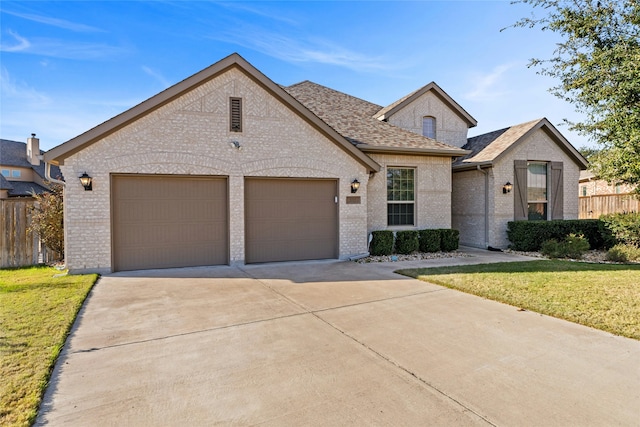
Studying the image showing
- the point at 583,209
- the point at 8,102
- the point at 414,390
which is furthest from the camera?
the point at 583,209

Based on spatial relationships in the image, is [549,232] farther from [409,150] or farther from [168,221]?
[168,221]

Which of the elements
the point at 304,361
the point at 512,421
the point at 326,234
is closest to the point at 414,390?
the point at 512,421

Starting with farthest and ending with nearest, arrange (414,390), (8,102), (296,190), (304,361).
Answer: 1. (296,190)
2. (8,102)
3. (304,361)
4. (414,390)

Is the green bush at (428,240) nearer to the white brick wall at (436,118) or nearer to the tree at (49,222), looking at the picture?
the white brick wall at (436,118)

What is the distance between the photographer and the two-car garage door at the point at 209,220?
27.9 ft

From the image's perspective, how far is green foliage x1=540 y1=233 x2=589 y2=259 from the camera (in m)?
11.0

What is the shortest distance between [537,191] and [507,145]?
2552 mm

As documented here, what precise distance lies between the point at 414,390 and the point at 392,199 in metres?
9.18

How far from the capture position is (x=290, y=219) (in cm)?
995

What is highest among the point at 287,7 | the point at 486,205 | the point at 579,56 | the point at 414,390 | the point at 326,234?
the point at 287,7

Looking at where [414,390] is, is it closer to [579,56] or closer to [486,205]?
[579,56]

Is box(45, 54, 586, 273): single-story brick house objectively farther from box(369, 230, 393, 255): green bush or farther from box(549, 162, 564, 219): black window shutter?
box(549, 162, 564, 219): black window shutter

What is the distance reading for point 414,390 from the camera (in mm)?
3088

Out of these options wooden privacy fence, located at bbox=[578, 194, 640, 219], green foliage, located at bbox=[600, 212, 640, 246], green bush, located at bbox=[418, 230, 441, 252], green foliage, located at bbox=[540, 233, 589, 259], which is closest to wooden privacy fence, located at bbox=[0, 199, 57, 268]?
green bush, located at bbox=[418, 230, 441, 252]
